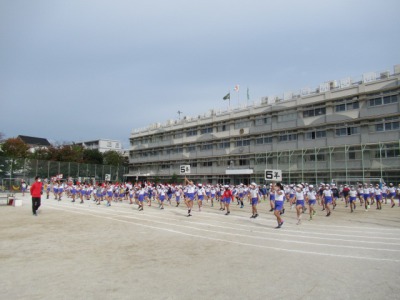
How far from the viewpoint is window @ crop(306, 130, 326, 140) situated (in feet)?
157

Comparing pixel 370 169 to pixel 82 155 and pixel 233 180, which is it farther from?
pixel 82 155

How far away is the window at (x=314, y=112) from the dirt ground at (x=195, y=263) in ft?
120

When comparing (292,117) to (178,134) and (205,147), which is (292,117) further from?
(178,134)

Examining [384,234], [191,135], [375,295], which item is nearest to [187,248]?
[375,295]

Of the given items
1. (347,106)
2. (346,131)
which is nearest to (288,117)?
(347,106)

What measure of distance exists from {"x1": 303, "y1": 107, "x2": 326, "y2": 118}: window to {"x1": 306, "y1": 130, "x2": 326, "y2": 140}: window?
253 centimetres

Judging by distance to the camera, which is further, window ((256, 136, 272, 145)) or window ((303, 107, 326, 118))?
window ((256, 136, 272, 145))

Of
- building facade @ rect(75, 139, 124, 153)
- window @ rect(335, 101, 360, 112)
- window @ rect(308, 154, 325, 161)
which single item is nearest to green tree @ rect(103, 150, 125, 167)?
building facade @ rect(75, 139, 124, 153)

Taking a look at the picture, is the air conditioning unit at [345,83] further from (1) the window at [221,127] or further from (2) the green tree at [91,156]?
(2) the green tree at [91,156]

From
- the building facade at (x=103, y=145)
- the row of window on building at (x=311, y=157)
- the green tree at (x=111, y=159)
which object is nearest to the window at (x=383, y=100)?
the row of window on building at (x=311, y=157)

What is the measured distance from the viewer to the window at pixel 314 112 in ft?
158

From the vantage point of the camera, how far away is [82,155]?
90875mm

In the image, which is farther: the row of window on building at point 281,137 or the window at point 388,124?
the row of window on building at point 281,137

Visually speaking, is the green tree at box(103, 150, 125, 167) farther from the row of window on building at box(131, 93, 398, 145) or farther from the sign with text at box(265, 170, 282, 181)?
the sign with text at box(265, 170, 282, 181)
